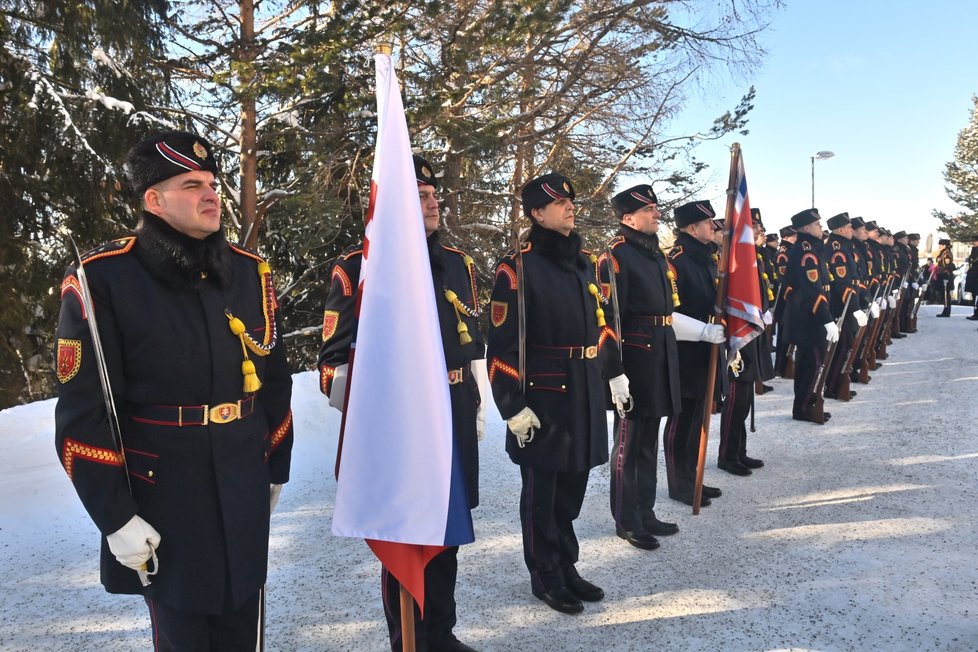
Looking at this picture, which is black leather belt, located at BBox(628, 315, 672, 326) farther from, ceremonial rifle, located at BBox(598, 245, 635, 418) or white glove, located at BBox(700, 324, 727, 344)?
white glove, located at BBox(700, 324, 727, 344)

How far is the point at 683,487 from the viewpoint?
5.00 metres

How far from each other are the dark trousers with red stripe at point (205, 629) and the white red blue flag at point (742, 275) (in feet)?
11.3

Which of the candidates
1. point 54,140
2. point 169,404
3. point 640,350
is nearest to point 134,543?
point 169,404

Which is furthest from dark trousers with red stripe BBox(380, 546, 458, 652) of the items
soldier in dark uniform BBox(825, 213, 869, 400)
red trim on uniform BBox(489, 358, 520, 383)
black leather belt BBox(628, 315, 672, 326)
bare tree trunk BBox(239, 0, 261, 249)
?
bare tree trunk BBox(239, 0, 261, 249)

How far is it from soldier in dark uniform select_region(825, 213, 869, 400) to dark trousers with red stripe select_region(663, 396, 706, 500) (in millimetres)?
3727

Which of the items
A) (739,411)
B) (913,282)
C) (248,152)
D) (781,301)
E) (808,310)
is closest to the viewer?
(739,411)

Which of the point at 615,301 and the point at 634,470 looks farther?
the point at 634,470

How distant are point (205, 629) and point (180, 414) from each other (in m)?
0.68

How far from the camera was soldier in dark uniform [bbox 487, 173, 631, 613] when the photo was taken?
3.43 m

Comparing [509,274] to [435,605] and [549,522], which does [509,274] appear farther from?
[435,605]

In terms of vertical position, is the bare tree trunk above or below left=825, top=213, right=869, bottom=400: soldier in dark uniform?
above

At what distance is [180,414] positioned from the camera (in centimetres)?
204

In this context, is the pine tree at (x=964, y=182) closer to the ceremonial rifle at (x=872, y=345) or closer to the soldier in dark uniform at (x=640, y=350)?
the ceremonial rifle at (x=872, y=345)

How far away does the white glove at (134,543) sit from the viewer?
1.89 m
